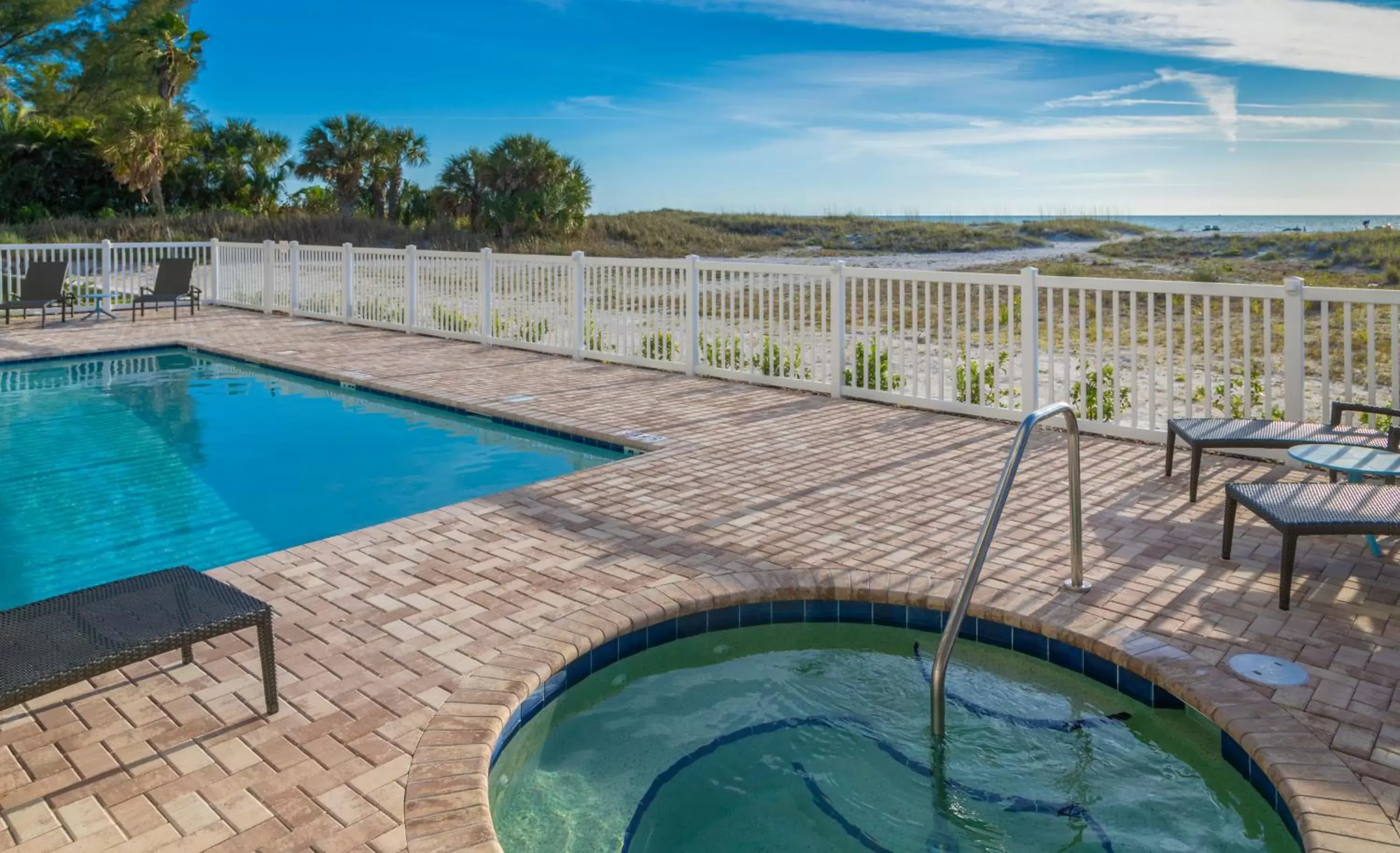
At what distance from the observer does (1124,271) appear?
2508 centimetres

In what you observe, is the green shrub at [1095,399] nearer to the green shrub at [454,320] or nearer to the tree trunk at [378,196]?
the green shrub at [454,320]

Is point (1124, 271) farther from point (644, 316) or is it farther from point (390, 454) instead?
point (390, 454)

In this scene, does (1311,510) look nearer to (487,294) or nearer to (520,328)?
(520,328)

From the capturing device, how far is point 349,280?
1259 centimetres

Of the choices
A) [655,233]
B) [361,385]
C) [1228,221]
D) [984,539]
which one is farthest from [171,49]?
[1228,221]

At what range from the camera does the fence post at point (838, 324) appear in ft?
25.1

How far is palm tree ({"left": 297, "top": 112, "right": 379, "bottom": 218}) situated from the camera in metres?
32.6

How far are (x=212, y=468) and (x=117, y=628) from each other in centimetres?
417

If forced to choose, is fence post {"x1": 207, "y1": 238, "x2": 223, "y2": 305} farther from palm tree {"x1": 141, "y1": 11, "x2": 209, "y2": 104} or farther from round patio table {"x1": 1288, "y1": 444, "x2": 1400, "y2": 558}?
palm tree {"x1": 141, "y1": 11, "x2": 209, "y2": 104}

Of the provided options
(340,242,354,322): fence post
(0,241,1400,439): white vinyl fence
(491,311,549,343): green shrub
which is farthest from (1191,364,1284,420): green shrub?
(340,242,354,322): fence post

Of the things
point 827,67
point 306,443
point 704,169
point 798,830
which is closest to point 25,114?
point 704,169

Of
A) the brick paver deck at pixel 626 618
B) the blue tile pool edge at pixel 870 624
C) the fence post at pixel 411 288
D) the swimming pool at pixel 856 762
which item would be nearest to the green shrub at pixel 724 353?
the brick paver deck at pixel 626 618

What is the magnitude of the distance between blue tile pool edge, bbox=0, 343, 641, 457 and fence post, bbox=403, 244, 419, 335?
2158mm

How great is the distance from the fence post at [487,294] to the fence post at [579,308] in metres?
1.27
